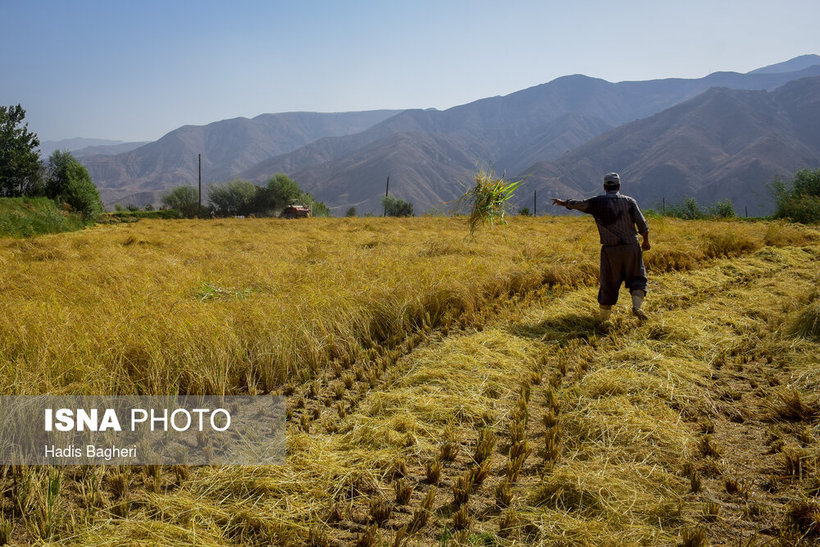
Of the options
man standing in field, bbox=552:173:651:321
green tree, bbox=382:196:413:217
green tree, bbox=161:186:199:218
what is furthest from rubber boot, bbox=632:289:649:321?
green tree, bbox=161:186:199:218

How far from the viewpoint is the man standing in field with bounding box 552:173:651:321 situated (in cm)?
592

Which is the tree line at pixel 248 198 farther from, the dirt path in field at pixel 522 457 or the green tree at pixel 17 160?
the dirt path in field at pixel 522 457

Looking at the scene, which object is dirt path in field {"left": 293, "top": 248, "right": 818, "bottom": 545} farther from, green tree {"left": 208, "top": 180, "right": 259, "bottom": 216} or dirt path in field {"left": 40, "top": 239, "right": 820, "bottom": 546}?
green tree {"left": 208, "top": 180, "right": 259, "bottom": 216}

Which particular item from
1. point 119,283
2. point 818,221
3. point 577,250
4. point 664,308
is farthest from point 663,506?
point 818,221

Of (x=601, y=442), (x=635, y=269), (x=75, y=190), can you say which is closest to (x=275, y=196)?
(x=75, y=190)

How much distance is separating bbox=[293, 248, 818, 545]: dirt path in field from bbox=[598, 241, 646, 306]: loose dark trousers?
20.1 inches

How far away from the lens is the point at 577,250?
10430mm

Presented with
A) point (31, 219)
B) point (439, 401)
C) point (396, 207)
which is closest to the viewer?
point (439, 401)

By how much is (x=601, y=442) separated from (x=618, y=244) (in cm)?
362

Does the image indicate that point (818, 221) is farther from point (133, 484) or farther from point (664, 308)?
point (133, 484)

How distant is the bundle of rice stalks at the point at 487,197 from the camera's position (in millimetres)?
8477

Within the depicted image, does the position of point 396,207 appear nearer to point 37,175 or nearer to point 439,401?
point 37,175

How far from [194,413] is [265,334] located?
1.18m

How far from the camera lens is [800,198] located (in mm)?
23797
